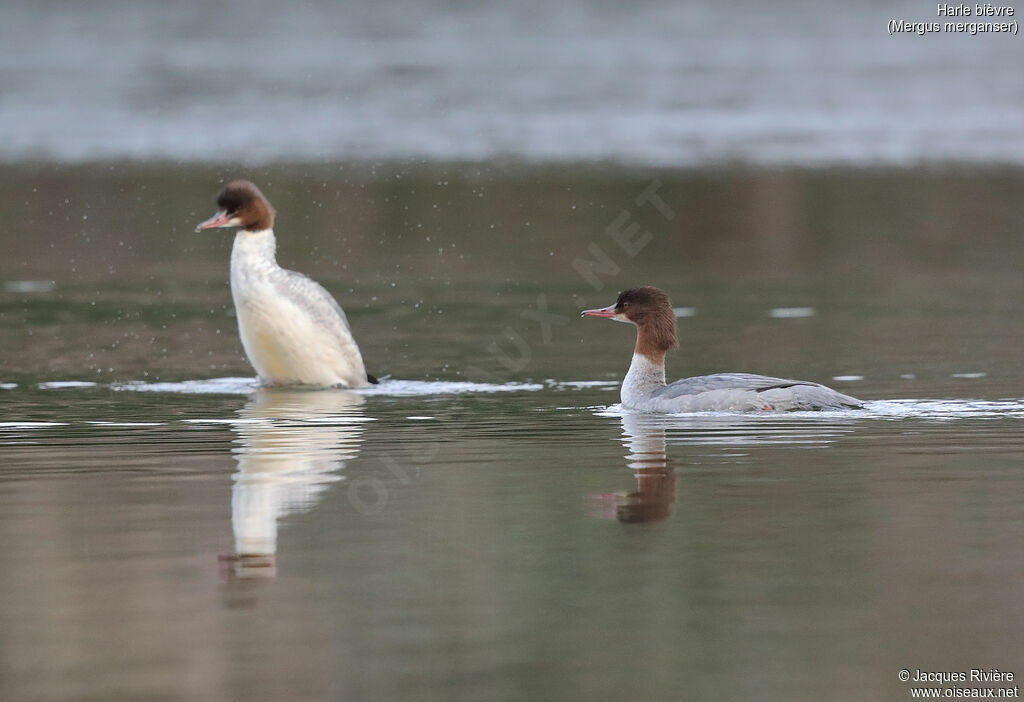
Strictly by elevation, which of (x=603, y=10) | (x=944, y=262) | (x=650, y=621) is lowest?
(x=650, y=621)

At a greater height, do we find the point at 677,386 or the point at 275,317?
the point at 275,317

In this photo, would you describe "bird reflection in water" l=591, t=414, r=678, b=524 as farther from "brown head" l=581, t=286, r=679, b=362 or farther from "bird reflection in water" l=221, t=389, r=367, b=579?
"brown head" l=581, t=286, r=679, b=362

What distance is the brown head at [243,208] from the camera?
1473 cm

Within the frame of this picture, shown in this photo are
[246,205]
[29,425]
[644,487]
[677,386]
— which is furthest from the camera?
[246,205]

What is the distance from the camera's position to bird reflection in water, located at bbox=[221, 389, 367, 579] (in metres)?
8.44

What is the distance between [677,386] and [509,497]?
372cm

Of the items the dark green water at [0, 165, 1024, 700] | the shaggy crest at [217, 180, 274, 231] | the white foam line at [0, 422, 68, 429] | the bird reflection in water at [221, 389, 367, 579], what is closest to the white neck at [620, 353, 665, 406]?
the dark green water at [0, 165, 1024, 700]

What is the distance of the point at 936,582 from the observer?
759 centimetres

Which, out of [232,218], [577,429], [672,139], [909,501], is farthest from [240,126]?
[909,501]

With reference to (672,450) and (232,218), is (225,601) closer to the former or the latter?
(672,450)

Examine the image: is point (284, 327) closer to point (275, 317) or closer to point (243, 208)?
point (275, 317)

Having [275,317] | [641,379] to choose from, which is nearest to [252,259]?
[275,317]

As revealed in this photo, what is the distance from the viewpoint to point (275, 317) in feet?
48.1

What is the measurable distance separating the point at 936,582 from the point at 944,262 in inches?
602
